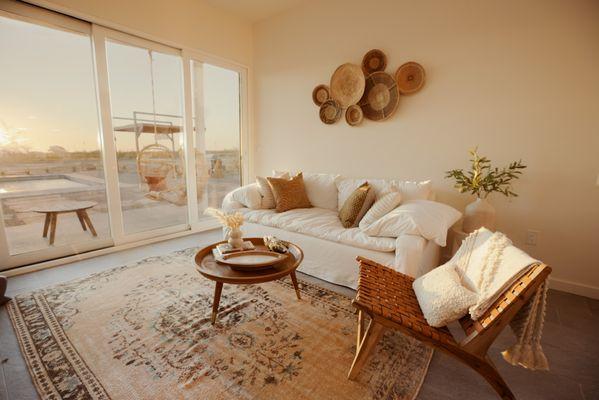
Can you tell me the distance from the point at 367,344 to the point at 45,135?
10.9 feet

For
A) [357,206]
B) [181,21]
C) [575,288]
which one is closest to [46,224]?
[181,21]

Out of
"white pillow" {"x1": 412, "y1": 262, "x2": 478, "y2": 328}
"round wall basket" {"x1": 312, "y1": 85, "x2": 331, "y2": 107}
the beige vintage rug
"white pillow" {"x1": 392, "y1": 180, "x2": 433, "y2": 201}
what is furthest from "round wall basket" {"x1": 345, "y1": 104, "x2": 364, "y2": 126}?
"white pillow" {"x1": 412, "y1": 262, "x2": 478, "y2": 328}

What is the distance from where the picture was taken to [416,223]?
206cm

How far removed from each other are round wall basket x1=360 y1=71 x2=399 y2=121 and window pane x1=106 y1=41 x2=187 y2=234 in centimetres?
233

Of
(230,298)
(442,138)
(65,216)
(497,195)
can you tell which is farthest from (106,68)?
(497,195)

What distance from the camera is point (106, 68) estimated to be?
2.88 meters

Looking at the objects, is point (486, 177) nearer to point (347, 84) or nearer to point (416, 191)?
point (416, 191)

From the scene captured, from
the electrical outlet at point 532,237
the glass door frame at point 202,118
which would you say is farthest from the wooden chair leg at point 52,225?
the electrical outlet at point 532,237

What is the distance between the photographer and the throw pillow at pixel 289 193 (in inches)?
119

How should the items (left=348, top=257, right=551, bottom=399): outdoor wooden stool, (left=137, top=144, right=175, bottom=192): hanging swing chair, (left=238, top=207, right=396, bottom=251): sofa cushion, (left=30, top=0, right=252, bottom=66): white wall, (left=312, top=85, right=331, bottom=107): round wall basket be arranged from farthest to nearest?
(left=312, top=85, right=331, bottom=107): round wall basket, (left=137, top=144, right=175, bottom=192): hanging swing chair, (left=30, top=0, right=252, bottom=66): white wall, (left=238, top=207, right=396, bottom=251): sofa cushion, (left=348, top=257, right=551, bottom=399): outdoor wooden stool

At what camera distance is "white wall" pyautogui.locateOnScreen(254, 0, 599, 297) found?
221cm

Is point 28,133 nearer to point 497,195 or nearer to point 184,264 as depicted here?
point 184,264

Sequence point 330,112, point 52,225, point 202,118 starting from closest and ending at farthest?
point 52,225
point 330,112
point 202,118

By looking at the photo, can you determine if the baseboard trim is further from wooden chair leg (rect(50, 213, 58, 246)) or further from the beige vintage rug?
wooden chair leg (rect(50, 213, 58, 246))
